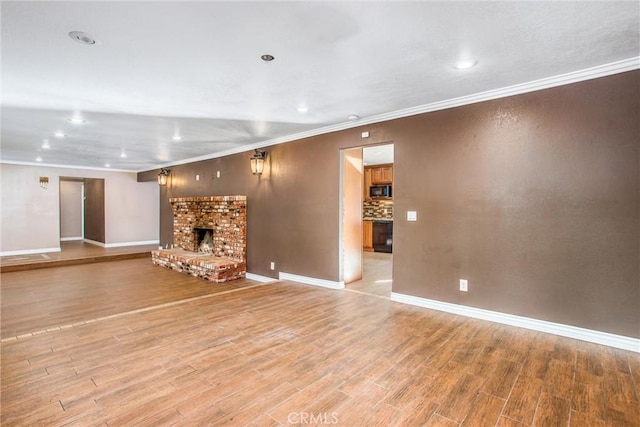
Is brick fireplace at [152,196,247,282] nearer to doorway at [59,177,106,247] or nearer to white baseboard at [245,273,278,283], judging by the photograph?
white baseboard at [245,273,278,283]

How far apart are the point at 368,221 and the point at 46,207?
27.8ft

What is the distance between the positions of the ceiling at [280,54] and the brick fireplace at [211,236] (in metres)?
2.44

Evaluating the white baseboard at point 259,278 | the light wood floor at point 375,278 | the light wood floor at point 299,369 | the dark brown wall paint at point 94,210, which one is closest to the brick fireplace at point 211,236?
the white baseboard at point 259,278

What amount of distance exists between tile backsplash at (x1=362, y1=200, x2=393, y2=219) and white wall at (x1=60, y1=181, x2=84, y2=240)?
9.92 meters

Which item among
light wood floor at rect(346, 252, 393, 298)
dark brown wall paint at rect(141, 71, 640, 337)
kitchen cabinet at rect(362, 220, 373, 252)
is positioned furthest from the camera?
kitchen cabinet at rect(362, 220, 373, 252)

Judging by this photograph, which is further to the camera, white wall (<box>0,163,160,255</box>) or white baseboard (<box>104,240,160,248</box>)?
white baseboard (<box>104,240,160,248</box>)

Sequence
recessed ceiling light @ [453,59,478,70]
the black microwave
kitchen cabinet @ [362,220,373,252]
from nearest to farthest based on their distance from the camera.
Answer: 1. recessed ceiling light @ [453,59,478,70]
2. the black microwave
3. kitchen cabinet @ [362,220,373,252]

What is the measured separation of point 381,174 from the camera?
28.7ft

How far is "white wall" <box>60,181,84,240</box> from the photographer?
423 inches

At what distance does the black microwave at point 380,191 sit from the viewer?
855 cm

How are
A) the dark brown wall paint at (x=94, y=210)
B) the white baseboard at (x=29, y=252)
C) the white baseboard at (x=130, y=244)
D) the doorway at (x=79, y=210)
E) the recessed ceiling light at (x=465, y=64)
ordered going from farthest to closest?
1. the doorway at (x=79, y=210)
2. the dark brown wall paint at (x=94, y=210)
3. the white baseboard at (x=130, y=244)
4. the white baseboard at (x=29, y=252)
5. the recessed ceiling light at (x=465, y=64)

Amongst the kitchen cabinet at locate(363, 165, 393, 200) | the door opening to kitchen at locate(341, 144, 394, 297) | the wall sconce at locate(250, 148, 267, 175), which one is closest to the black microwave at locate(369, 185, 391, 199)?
the door opening to kitchen at locate(341, 144, 394, 297)

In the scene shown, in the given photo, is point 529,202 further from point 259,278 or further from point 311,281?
point 259,278

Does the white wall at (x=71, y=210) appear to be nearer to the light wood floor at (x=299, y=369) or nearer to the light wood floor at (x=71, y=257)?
the light wood floor at (x=71, y=257)
